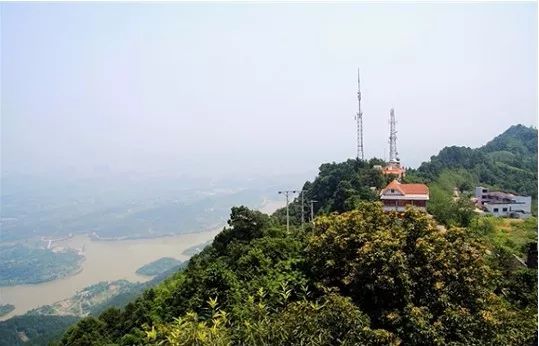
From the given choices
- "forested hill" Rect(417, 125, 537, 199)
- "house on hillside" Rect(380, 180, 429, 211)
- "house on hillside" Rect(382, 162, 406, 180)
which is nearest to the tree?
"house on hillside" Rect(380, 180, 429, 211)

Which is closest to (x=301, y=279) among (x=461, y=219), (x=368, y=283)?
(x=368, y=283)

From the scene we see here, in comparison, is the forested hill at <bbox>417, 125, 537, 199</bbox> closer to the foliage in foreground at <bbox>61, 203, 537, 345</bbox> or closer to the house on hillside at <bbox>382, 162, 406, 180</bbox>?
the house on hillside at <bbox>382, 162, 406, 180</bbox>

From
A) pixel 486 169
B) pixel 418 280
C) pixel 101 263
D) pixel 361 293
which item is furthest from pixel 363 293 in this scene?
pixel 101 263

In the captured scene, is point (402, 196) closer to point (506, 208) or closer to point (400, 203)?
point (400, 203)

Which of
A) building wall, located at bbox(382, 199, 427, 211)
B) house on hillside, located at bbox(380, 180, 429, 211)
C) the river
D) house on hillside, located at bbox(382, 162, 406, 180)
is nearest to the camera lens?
building wall, located at bbox(382, 199, 427, 211)

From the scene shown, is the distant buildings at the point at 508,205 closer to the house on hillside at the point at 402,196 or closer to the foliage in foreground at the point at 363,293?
the house on hillside at the point at 402,196
